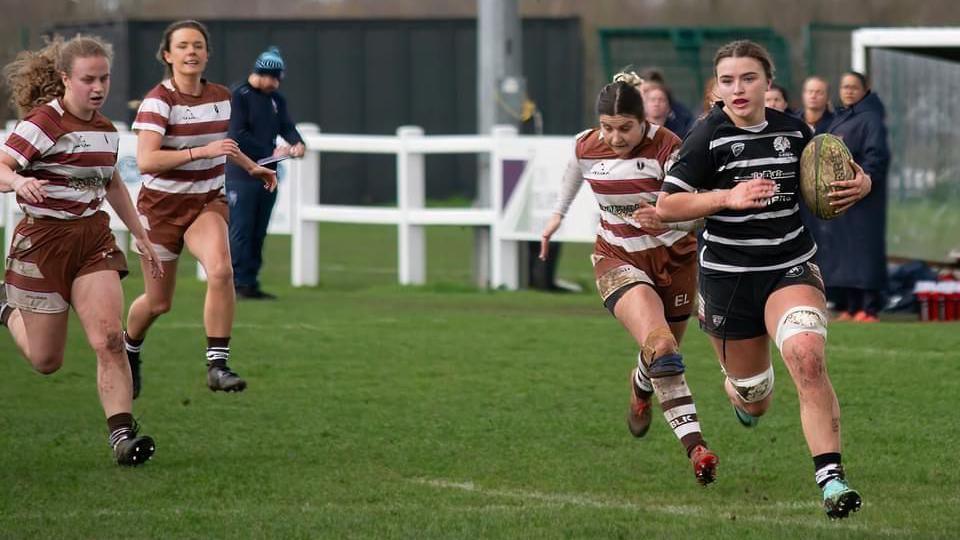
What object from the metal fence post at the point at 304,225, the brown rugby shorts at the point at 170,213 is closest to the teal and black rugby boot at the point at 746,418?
the brown rugby shorts at the point at 170,213

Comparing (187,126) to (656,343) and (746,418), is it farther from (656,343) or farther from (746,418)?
(746,418)

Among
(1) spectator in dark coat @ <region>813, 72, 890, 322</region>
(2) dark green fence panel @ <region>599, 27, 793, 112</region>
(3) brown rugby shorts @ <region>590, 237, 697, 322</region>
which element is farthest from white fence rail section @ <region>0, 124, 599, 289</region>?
(2) dark green fence panel @ <region>599, 27, 793, 112</region>

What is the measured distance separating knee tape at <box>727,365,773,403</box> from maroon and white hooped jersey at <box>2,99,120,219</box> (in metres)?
3.11

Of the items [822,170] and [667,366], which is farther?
[667,366]

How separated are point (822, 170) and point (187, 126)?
12.2ft

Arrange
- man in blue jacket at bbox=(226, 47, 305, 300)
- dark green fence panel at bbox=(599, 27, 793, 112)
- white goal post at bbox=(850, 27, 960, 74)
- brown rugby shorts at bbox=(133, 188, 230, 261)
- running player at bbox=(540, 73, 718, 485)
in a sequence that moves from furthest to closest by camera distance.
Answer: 1. dark green fence panel at bbox=(599, 27, 793, 112)
2. white goal post at bbox=(850, 27, 960, 74)
3. man in blue jacket at bbox=(226, 47, 305, 300)
4. brown rugby shorts at bbox=(133, 188, 230, 261)
5. running player at bbox=(540, 73, 718, 485)

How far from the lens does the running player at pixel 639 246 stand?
316 inches

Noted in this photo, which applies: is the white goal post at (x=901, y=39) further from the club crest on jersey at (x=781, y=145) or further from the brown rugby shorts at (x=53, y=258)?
the brown rugby shorts at (x=53, y=258)

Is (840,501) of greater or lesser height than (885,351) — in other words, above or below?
above

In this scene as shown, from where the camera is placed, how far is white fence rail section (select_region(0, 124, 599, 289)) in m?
17.9

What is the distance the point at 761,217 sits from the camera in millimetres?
7348

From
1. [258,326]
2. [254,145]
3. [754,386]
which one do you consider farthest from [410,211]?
[754,386]

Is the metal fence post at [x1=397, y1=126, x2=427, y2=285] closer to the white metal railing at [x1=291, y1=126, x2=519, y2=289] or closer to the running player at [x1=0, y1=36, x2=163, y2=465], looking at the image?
the white metal railing at [x1=291, y1=126, x2=519, y2=289]

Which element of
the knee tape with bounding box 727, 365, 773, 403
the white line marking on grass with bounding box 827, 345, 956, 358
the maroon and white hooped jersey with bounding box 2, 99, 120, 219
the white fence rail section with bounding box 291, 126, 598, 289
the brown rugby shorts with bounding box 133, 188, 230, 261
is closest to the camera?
the knee tape with bounding box 727, 365, 773, 403
